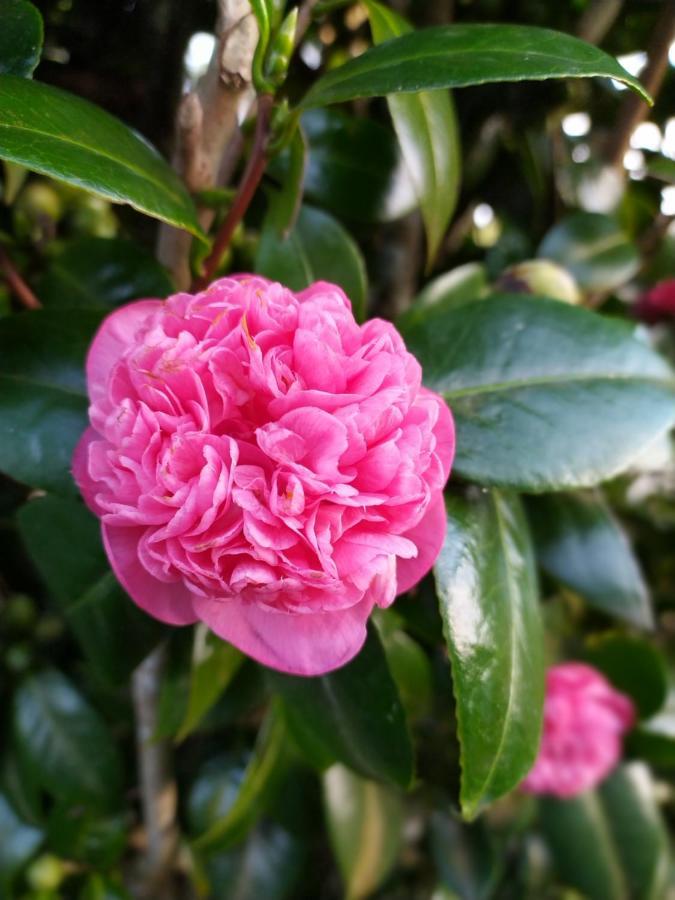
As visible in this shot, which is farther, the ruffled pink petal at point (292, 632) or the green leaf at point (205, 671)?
the green leaf at point (205, 671)

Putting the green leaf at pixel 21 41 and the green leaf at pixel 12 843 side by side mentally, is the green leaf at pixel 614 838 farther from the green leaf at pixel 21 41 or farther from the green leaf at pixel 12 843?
the green leaf at pixel 21 41

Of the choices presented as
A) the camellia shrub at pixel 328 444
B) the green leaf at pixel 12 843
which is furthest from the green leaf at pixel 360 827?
the green leaf at pixel 12 843

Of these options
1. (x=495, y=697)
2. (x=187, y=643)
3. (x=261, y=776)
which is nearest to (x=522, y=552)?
(x=495, y=697)

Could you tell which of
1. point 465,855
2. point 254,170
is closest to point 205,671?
point 254,170

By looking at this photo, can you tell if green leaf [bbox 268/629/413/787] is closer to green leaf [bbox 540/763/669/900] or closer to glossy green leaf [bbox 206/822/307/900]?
glossy green leaf [bbox 206/822/307/900]

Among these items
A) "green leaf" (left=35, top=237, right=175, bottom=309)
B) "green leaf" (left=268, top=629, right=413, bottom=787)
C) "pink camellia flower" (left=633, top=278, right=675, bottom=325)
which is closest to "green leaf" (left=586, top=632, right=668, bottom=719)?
"pink camellia flower" (left=633, top=278, right=675, bottom=325)

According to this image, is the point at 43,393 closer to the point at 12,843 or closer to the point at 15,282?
the point at 15,282
